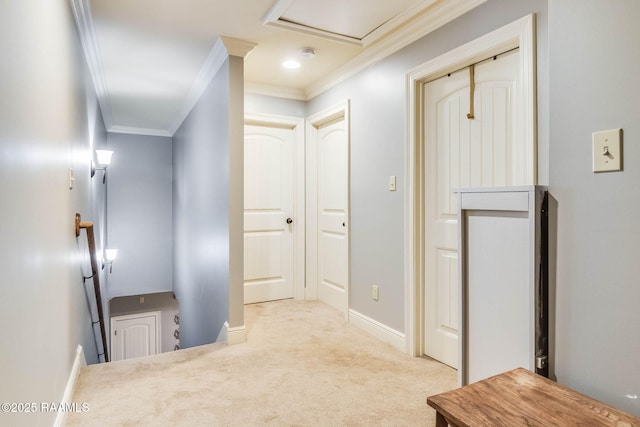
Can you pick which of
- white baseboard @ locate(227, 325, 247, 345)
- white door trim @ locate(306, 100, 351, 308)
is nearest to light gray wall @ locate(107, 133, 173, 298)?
white door trim @ locate(306, 100, 351, 308)

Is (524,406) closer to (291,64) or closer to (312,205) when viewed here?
(291,64)

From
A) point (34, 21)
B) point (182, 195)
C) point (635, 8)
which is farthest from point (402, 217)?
point (182, 195)

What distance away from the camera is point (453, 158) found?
2.37 meters

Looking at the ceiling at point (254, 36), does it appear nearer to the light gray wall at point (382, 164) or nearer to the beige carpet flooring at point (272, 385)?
the light gray wall at point (382, 164)

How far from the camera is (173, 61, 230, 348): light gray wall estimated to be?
10.0ft

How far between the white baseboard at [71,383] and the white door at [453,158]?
1971mm

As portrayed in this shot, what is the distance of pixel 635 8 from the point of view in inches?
39.8

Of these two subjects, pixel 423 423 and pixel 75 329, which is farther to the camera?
pixel 75 329

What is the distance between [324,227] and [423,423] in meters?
2.38

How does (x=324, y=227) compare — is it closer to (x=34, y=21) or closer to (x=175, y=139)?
(x=34, y=21)

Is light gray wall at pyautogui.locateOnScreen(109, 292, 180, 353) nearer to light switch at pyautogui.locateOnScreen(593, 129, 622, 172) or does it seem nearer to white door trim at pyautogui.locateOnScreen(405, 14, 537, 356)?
white door trim at pyautogui.locateOnScreen(405, 14, 537, 356)

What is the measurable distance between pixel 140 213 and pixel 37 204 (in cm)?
490

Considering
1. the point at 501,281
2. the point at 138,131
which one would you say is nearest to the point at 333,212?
the point at 501,281

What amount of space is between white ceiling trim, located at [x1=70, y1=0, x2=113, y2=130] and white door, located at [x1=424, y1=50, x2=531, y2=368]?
7.34 feet
